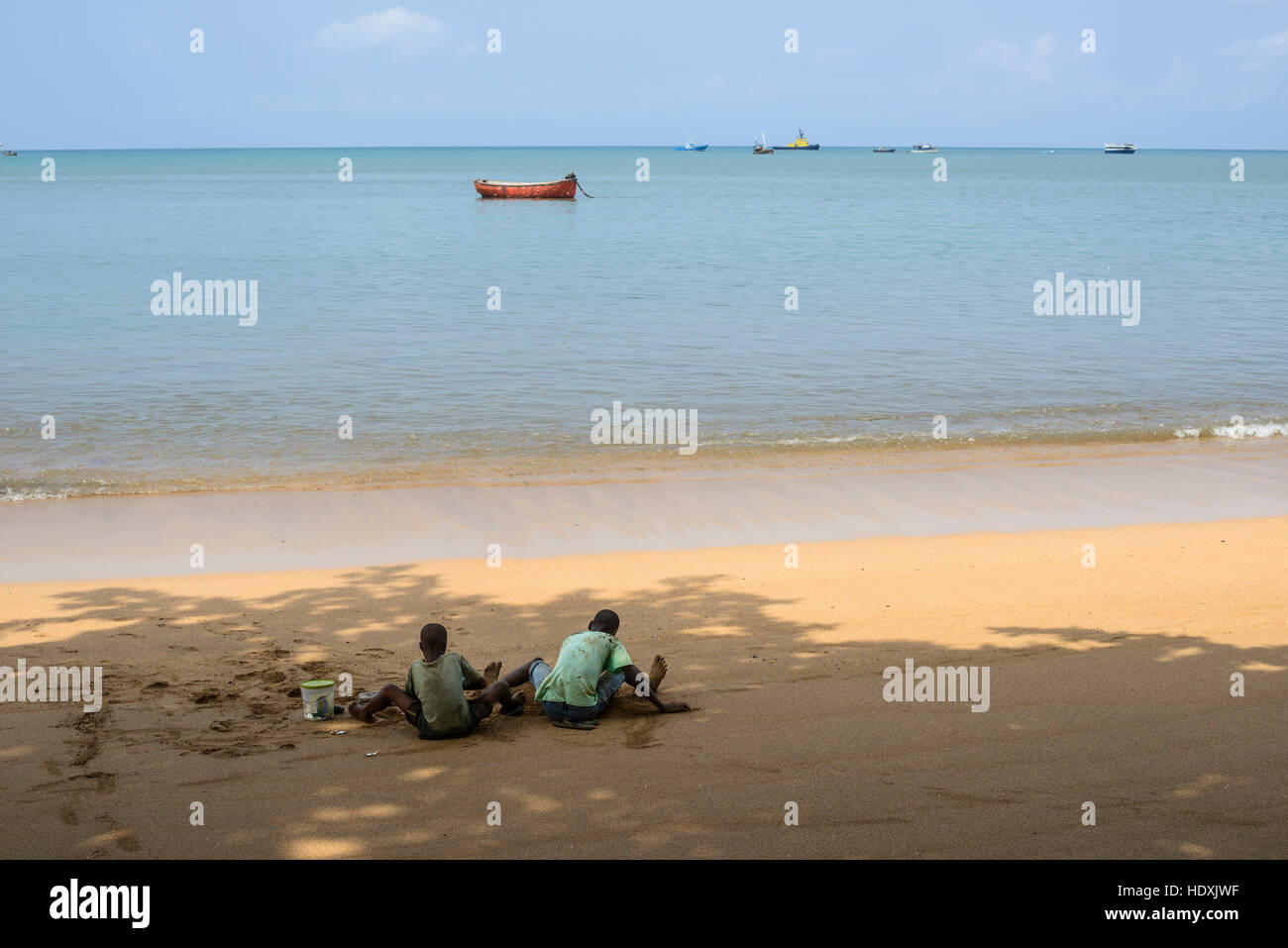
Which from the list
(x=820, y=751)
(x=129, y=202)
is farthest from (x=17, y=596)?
(x=129, y=202)

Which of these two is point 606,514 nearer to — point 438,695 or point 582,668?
point 582,668

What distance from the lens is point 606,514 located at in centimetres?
1224

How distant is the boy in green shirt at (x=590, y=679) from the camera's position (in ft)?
22.0

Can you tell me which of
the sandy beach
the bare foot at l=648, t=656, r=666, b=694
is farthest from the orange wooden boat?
the bare foot at l=648, t=656, r=666, b=694

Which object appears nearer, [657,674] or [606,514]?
[657,674]

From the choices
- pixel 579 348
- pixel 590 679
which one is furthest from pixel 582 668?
pixel 579 348

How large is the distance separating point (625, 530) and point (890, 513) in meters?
3.08

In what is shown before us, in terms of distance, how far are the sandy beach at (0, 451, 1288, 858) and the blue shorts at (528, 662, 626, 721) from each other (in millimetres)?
121

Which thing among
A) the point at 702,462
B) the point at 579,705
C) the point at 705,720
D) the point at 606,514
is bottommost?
the point at 705,720

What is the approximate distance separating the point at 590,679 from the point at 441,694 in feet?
3.03

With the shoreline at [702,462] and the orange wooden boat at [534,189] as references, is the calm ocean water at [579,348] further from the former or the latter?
the orange wooden boat at [534,189]

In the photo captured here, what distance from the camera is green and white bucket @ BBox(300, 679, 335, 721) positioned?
6.61 meters

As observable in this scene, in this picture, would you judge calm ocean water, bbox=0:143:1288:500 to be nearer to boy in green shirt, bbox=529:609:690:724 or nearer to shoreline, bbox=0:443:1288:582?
shoreline, bbox=0:443:1288:582

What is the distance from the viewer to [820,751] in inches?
244
